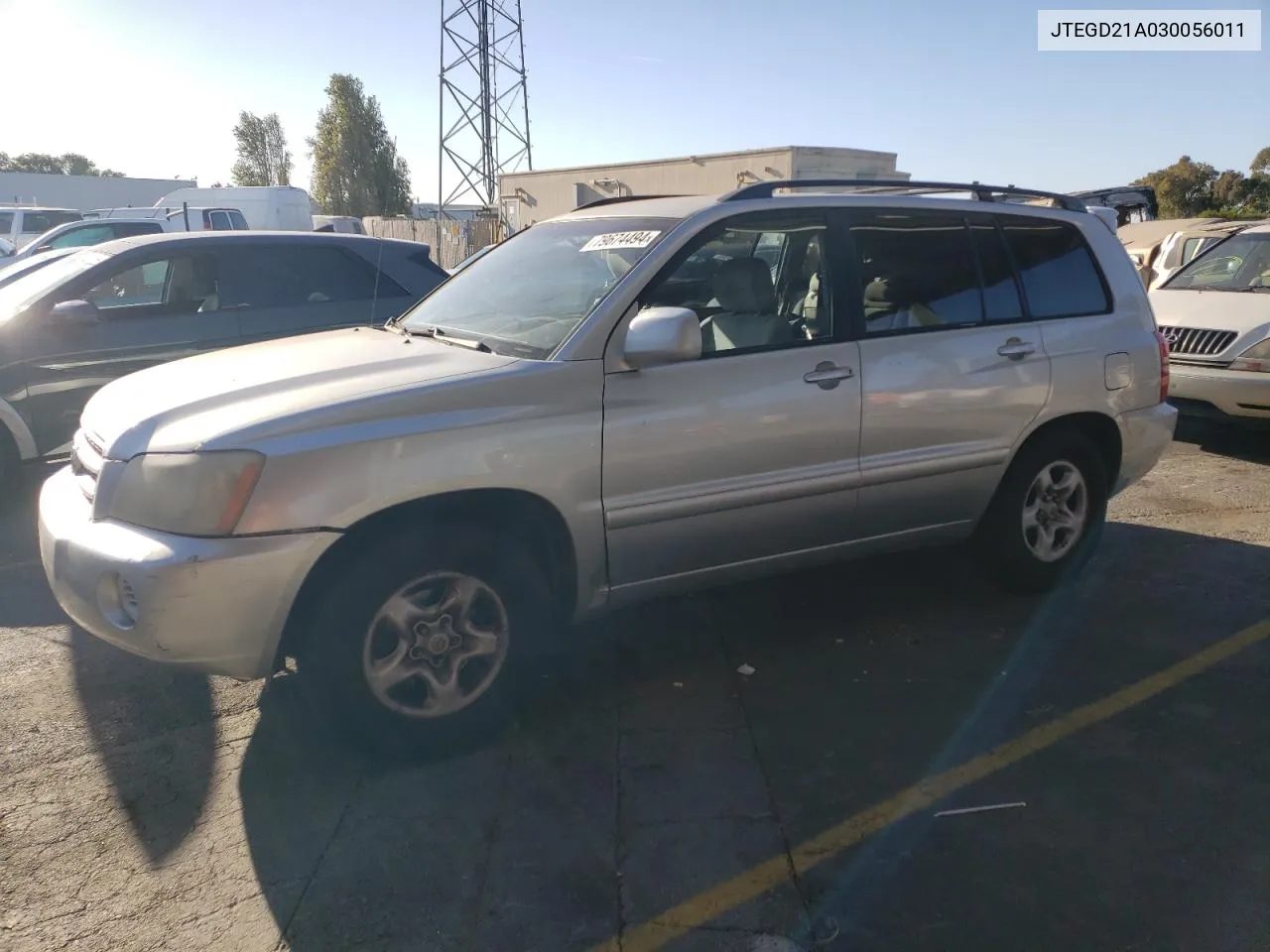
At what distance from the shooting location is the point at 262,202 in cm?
2305

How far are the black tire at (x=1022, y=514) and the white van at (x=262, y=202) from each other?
21.8 m

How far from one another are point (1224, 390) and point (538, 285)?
19.5 ft

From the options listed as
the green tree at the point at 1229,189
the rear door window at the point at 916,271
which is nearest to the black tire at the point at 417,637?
the rear door window at the point at 916,271

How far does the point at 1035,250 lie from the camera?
15.3 feet

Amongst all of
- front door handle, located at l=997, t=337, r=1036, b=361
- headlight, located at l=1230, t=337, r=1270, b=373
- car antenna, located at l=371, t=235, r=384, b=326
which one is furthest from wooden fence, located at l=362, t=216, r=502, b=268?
front door handle, located at l=997, t=337, r=1036, b=361

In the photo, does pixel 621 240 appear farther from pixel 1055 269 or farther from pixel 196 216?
pixel 196 216

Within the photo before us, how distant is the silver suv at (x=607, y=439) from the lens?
2.92 m

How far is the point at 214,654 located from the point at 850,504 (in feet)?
8.07

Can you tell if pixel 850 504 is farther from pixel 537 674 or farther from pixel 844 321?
pixel 537 674

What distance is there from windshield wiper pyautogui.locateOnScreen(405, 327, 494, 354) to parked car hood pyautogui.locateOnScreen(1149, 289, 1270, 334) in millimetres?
6133

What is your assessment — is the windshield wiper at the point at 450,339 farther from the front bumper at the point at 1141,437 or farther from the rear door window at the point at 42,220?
the rear door window at the point at 42,220

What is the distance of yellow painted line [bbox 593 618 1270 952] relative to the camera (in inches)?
100.0

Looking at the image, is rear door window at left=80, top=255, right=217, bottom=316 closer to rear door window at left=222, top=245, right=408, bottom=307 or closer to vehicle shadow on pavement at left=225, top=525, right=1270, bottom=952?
rear door window at left=222, top=245, right=408, bottom=307

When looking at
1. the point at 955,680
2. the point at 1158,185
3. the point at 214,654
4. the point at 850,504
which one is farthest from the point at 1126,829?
the point at 1158,185
